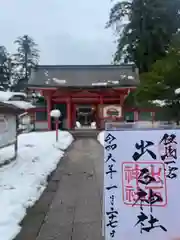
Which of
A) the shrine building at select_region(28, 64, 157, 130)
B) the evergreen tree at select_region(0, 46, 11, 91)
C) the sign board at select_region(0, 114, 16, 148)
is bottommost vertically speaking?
the sign board at select_region(0, 114, 16, 148)

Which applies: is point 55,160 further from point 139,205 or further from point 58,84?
point 58,84

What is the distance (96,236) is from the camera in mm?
3443

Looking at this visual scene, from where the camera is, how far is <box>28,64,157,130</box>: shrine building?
811 inches

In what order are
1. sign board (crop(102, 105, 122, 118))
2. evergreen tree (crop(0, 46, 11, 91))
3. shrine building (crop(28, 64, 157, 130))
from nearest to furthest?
1. sign board (crop(102, 105, 122, 118))
2. shrine building (crop(28, 64, 157, 130))
3. evergreen tree (crop(0, 46, 11, 91))

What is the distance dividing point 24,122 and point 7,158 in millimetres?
12515

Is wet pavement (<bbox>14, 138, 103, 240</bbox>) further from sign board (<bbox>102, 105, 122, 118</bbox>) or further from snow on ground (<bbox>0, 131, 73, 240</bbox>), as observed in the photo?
sign board (<bbox>102, 105, 122, 118</bbox>)

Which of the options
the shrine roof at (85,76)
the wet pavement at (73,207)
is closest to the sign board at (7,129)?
the wet pavement at (73,207)

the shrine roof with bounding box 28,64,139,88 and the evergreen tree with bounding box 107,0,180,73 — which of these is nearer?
the shrine roof with bounding box 28,64,139,88

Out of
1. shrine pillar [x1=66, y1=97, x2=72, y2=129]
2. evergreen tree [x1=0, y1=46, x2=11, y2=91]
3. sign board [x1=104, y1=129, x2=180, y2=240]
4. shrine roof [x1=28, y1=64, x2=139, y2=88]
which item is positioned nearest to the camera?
sign board [x1=104, y1=129, x2=180, y2=240]

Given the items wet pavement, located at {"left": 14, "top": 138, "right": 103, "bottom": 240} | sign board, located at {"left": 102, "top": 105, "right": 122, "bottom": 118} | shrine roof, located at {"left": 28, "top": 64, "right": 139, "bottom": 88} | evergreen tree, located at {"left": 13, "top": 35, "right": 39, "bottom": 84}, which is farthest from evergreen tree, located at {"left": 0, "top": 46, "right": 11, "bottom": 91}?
wet pavement, located at {"left": 14, "top": 138, "right": 103, "bottom": 240}

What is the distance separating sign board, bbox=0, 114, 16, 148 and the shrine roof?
12.7 metres

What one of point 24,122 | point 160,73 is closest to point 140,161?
point 160,73

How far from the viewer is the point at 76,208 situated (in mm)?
4523

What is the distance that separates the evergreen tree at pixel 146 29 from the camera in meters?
31.3
